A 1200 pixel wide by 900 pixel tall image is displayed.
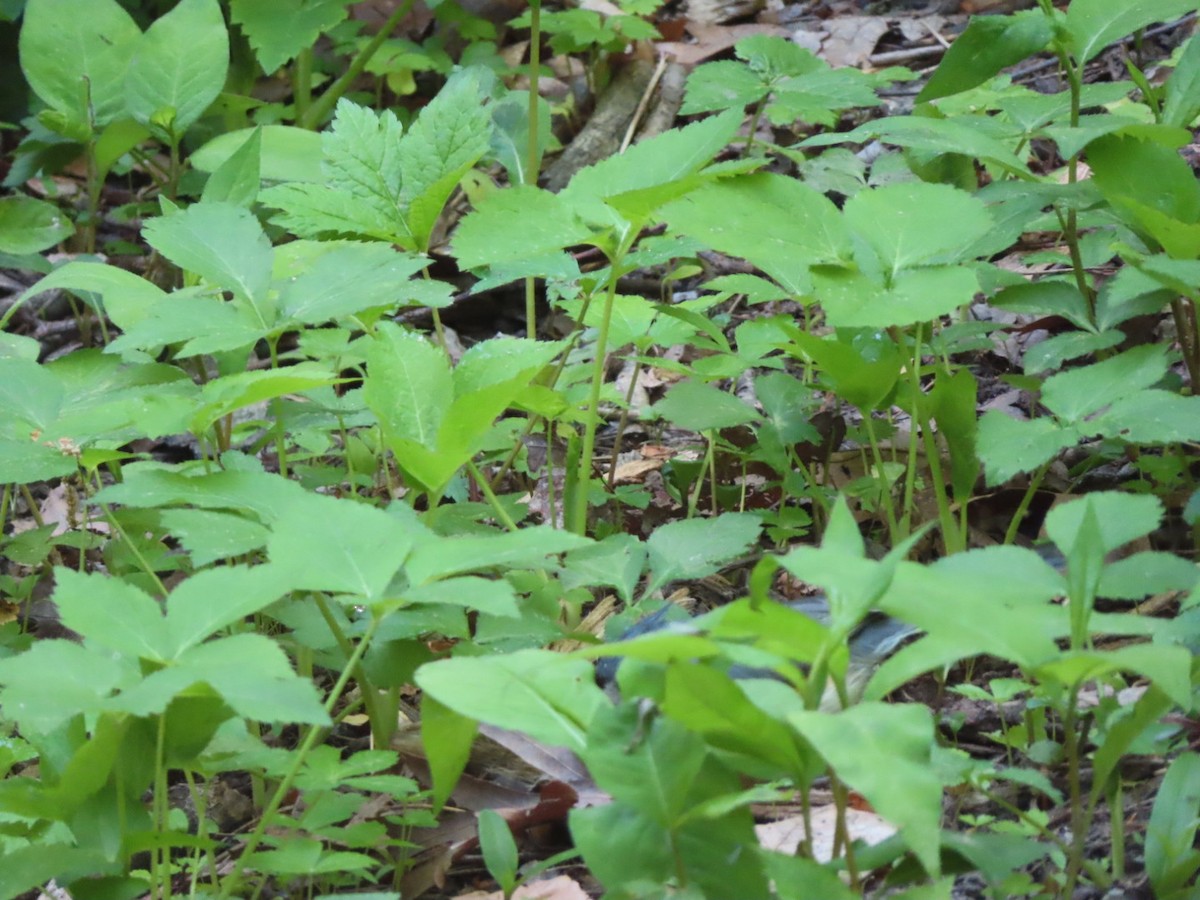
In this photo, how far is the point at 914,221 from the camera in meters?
1.49

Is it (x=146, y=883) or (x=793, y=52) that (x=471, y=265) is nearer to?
(x=146, y=883)

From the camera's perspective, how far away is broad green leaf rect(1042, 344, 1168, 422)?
147 centimetres

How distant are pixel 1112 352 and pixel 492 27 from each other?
3.00m

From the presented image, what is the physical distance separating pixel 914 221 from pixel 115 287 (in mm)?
1302

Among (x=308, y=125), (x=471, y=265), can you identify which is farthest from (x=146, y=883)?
(x=308, y=125)

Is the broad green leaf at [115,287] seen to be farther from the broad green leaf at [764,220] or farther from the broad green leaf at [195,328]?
the broad green leaf at [764,220]

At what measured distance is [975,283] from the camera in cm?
139

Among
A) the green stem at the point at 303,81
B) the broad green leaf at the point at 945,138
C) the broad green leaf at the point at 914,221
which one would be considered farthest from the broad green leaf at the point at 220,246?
the green stem at the point at 303,81

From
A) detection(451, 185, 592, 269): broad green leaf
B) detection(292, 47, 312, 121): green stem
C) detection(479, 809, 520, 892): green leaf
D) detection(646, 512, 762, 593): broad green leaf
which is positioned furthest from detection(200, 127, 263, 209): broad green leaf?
detection(292, 47, 312, 121): green stem

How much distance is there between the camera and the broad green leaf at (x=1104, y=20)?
5.64ft

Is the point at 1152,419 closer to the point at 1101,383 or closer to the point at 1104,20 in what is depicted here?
the point at 1101,383

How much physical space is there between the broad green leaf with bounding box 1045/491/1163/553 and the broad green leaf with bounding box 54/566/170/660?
82cm

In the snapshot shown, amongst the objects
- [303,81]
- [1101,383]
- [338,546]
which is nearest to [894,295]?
[1101,383]

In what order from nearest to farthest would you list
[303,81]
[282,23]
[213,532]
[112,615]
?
[112,615] < [213,532] < [282,23] < [303,81]
